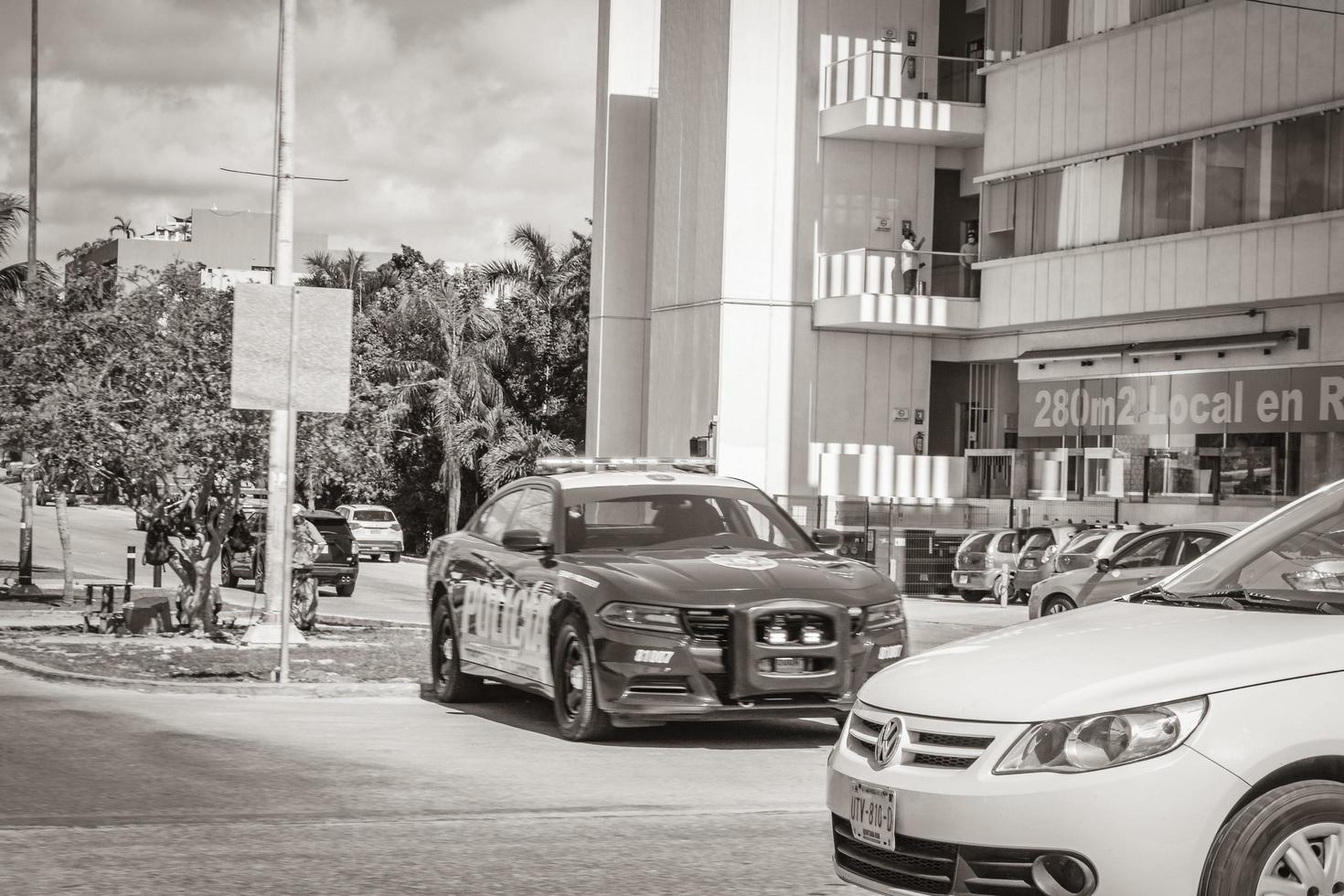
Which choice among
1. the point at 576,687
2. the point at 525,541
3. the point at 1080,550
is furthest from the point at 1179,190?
the point at 576,687

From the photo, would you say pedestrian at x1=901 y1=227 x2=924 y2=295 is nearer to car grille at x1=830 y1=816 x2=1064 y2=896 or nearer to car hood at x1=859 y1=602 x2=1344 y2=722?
car hood at x1=859 y1=602 x2=1344 y2=722

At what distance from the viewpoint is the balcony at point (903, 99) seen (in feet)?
125

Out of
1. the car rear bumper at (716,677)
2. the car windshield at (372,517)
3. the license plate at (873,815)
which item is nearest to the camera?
the license plate at (873,815)

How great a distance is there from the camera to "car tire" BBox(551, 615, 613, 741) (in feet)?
34.9

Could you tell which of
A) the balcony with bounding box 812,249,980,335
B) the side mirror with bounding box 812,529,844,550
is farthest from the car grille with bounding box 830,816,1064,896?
the balcony with bounding box 812,249,980,335

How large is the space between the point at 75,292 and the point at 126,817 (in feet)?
54.6

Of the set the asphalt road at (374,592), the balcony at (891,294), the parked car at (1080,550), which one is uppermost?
the balcony at (891,294)

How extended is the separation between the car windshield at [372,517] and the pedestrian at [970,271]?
60.0ft

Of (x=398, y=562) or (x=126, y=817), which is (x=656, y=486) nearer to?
(x=126, y=817)

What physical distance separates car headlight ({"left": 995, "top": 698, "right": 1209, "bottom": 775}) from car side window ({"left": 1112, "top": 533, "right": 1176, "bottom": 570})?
1641cm

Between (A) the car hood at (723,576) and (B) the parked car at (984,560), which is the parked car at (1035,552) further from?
(A) the car hood at (723,576)

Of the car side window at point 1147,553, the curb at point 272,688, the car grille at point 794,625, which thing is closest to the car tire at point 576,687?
the car grille at point 794,625

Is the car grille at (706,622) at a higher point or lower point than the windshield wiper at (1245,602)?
lower

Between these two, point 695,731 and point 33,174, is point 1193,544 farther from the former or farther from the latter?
point 33,174
